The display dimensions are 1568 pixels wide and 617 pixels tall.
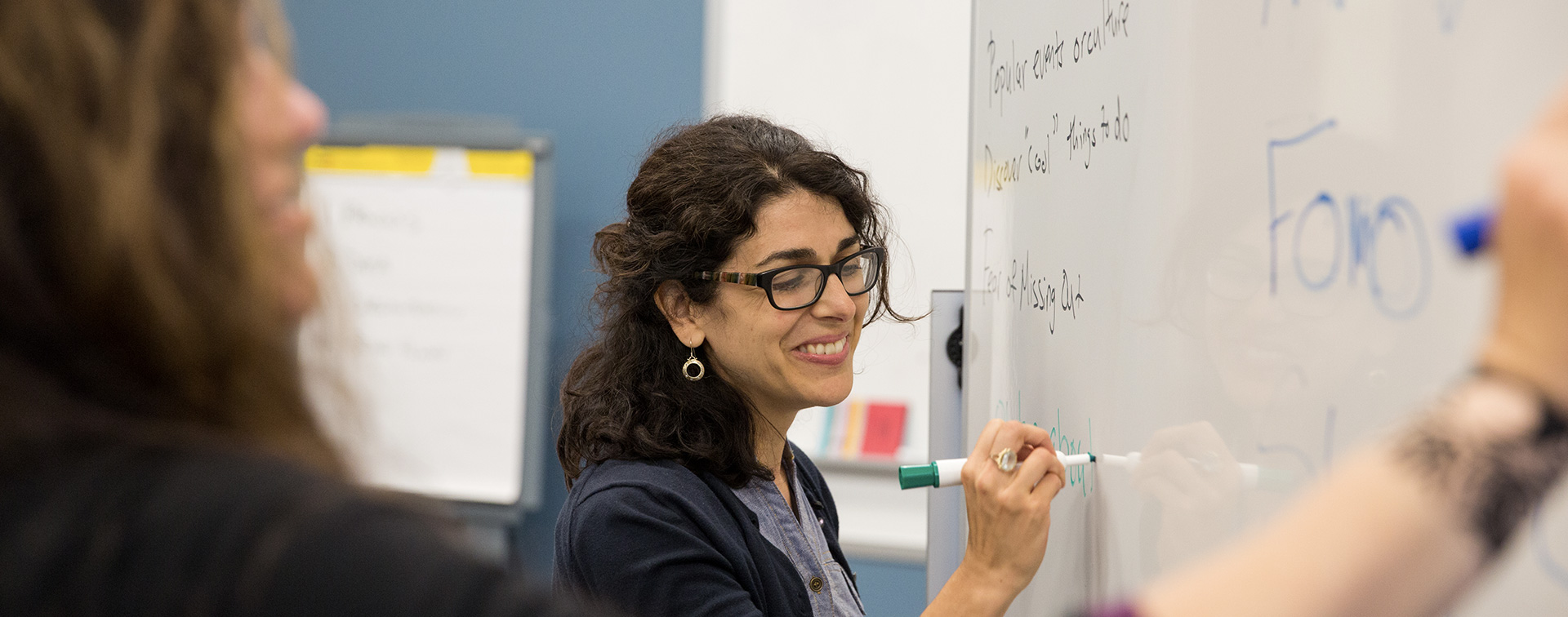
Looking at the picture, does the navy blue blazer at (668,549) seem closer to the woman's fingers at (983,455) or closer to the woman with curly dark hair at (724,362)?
the woman with curly dark hair at (724,362)

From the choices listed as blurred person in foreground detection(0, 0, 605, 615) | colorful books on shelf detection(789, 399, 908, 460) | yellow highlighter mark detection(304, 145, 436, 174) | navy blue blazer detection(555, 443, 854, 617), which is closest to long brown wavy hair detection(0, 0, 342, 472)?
blurred person in foreground detection(0, 0, 605, 615)

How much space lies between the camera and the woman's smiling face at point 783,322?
1.15m

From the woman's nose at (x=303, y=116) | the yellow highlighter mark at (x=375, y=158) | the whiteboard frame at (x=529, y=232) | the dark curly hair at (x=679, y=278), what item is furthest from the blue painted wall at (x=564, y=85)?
the woman's nose at (x=303, y=116)

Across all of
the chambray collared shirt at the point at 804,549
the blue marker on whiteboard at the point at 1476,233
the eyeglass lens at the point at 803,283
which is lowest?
the chambray collared shirt at the point at 804,549

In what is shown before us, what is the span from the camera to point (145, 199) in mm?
340

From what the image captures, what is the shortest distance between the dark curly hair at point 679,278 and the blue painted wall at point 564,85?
1039 millimetres

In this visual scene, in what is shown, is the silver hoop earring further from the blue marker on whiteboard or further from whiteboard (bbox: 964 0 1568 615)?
the blue marker on whiteboard

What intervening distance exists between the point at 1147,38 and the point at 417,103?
211cm

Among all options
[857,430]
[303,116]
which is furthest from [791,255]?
[857,430]

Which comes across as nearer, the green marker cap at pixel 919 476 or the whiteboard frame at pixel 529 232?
the green marker cap at pixel 919 476

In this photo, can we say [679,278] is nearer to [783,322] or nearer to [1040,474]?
[783,322]

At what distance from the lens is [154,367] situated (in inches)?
13.8

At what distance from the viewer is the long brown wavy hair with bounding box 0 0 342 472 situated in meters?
0.33

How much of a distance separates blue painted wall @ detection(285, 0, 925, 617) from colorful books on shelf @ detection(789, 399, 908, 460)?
0.23m
